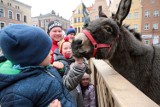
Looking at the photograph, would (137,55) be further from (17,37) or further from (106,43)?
(17,37)

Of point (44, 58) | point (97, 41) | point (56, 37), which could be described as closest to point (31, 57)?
point (44, 58)

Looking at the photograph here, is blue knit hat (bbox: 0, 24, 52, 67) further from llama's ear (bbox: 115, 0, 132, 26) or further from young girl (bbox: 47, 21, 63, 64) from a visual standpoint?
young girl (bbox: 47, 21, 63, 64)

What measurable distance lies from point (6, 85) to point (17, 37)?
302 mm

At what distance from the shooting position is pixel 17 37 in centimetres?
124

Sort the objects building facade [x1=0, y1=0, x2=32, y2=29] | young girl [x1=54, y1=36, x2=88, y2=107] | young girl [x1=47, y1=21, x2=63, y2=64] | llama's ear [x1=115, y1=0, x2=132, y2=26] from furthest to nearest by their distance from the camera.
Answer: building facade [x1=0, y1=0, x2=32, y2=29], young girl [x1=47, y1=21, x2=63, y2=64], llama's ear [x1=115, y1=0, x2=132, y2=26], young girl [x1=54, y1=36, x2=88, y2=107]

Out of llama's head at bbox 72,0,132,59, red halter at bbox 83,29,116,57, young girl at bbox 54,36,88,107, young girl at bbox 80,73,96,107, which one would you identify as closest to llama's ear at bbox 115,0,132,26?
llama's head at bbox 72,0,132,59

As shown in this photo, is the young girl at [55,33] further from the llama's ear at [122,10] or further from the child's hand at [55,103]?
the child's hand at [55,103]

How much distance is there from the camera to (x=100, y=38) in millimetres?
2266

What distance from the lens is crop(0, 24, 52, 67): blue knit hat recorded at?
4.07 ft

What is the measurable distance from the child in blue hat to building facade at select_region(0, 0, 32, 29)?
4580cm

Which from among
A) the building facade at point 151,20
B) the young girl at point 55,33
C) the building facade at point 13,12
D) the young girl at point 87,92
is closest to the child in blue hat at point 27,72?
the young girl at point 55,33

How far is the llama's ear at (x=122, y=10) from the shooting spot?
2.32 m

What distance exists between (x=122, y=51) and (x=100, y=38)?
32 centimetres

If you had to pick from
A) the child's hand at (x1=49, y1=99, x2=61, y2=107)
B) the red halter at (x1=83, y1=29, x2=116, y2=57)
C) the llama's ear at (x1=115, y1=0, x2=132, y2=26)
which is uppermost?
the llama's ear at (x1=115, y1=0, x2=132, y2=26)
